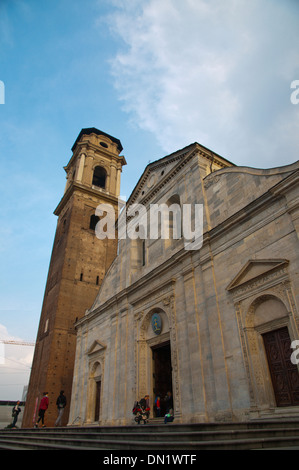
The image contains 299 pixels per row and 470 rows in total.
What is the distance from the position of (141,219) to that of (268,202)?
924 cm

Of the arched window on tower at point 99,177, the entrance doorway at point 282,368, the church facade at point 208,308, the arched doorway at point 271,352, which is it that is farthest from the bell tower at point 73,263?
the entrance doorway at point 282,368

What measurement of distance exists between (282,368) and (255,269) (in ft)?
9.39

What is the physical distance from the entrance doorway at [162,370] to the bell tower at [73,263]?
34.5ft

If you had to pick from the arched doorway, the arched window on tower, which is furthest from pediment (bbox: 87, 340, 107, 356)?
the arched window on tower

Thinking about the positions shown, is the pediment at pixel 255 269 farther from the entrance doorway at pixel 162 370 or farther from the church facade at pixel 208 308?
the entrance doorway at pixel 162 370

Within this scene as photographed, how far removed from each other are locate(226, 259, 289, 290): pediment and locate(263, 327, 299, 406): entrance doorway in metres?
1.66

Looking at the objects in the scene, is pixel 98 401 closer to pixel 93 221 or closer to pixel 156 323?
pixel 156 323

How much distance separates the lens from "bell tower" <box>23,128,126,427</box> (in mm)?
22938

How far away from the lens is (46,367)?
22.5 meters

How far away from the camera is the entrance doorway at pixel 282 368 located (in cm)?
870
